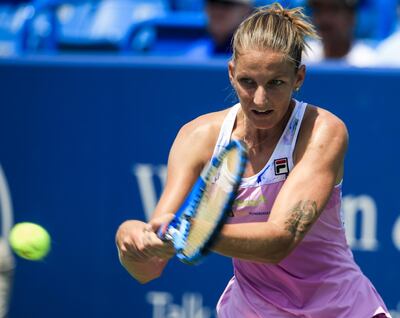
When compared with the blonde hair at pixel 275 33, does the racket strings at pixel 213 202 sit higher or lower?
lower

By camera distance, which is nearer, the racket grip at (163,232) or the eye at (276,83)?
the racket grip at (163,232)

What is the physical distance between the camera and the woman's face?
2.74m

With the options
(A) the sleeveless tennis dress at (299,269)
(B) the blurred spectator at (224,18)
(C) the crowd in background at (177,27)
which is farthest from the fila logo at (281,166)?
(B) the blurred spectator at (224,18)

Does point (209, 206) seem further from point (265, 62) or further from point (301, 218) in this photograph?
point (265, 62)

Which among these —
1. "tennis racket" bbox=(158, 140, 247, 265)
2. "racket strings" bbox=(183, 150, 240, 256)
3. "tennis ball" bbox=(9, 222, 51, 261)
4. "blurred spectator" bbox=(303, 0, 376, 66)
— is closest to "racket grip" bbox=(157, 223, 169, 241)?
"tennis racket" bbox=(158, 140, 247, 265)

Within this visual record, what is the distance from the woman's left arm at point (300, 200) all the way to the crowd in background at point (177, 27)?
82.0 inches

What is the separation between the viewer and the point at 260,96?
2.75 m

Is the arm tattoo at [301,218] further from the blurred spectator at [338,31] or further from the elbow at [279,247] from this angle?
the blurred spectator at [338,31]

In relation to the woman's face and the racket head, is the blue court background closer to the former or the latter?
the woman's face

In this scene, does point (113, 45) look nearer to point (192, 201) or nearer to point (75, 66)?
point (75, 66)

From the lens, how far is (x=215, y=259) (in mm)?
4859

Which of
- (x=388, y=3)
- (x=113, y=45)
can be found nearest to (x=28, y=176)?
(x=113, y=45)

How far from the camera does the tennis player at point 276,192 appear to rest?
8.96ft

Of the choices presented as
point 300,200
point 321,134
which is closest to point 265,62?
point 321,134
